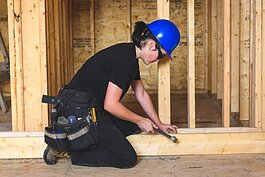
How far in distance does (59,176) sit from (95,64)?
793 millimetres

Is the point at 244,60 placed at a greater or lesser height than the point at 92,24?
lesser

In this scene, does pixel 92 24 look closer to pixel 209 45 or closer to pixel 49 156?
pixel 209 45

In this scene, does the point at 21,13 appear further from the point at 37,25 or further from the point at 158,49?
the point at 158,49

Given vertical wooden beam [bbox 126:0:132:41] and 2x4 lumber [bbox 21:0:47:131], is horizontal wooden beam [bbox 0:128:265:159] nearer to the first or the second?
2x4 lumber [bbox 21:0:47:131]

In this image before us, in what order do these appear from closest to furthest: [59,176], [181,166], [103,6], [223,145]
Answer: [59,176] → [181,166] → [223,145] → [103,6]

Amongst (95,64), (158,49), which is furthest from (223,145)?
(95,64)

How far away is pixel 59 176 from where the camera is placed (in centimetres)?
270

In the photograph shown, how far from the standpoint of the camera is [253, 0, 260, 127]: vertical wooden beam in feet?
10.6

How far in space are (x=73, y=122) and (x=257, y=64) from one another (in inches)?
58.7

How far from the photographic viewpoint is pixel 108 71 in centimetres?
289

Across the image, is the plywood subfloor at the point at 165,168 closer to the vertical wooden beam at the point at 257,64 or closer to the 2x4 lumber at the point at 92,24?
the vertical wooden beam at the point at 257,64

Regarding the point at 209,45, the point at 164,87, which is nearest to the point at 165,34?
the point at 164,87

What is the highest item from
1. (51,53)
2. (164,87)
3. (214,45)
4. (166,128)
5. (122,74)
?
(214,45)

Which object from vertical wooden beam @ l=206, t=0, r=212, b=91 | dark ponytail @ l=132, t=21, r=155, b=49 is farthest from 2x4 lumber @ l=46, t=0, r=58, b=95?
vertical wooden beam @ l=206, t=0, r=212, b=91
